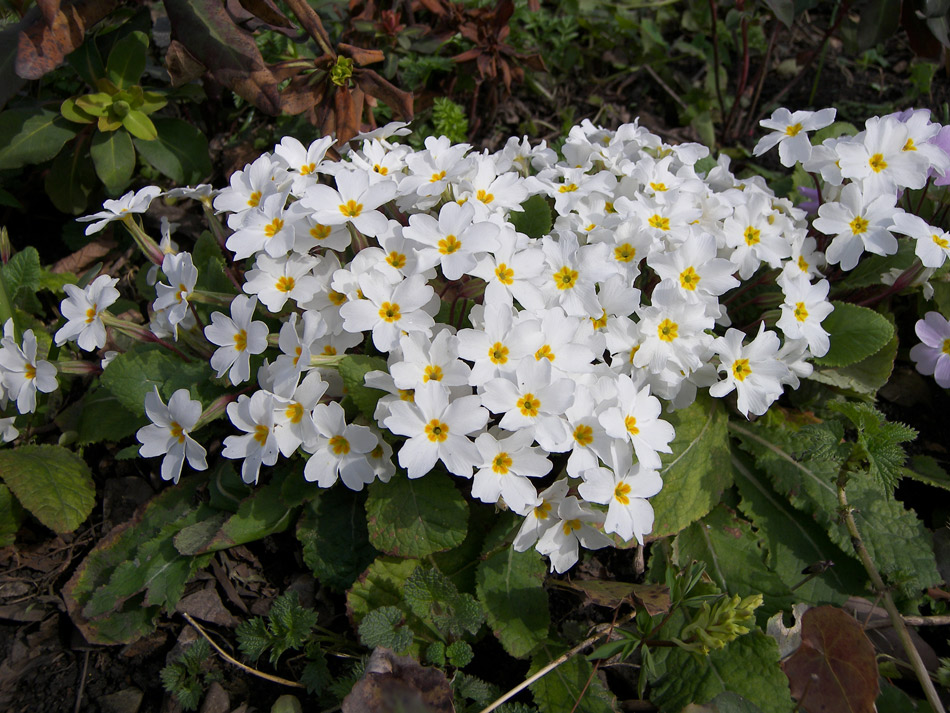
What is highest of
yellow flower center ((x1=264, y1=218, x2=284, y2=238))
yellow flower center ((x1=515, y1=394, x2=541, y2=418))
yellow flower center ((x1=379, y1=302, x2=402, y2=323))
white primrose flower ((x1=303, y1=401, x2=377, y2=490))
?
yellow flower center ((x1=264, y1=218, x2=284, y2=238))

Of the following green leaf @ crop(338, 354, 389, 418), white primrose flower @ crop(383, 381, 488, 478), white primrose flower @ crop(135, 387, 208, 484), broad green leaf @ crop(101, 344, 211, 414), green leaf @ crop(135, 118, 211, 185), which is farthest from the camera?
green leaf @ crop(135, 118, 211, 185)

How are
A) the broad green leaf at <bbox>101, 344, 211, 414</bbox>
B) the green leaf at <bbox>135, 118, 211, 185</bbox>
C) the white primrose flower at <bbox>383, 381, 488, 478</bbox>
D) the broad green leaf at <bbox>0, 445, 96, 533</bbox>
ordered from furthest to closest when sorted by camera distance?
the green leaf at <bbox>135, 118, 211, 185</bbox>, the broad green leaf at <bbox>0, 445, 96, 533</bbox>, the broad green leaf at <bbox>101, 344, 211, 414</bbox>, the white primrose flower at <bbox>383, 381, 488, 478</bbox>

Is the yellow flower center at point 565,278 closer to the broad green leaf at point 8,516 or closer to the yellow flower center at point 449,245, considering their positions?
the yellow flower center at point 449,245

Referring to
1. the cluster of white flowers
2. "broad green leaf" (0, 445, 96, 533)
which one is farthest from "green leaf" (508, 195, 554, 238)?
"broad green leaf" (0, 445, 96, 533)

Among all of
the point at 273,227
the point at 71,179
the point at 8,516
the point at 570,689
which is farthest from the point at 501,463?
the point at 71,179

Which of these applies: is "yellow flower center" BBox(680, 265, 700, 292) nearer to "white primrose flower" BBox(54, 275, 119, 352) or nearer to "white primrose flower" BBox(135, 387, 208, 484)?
"white primrose flower" BBox(135, 387, 208, 484)

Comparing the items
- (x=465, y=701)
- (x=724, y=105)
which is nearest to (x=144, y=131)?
(x=465, y=701)

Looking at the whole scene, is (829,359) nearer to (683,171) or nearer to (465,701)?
(683,171)

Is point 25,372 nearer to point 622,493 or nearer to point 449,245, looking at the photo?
point 449,245
